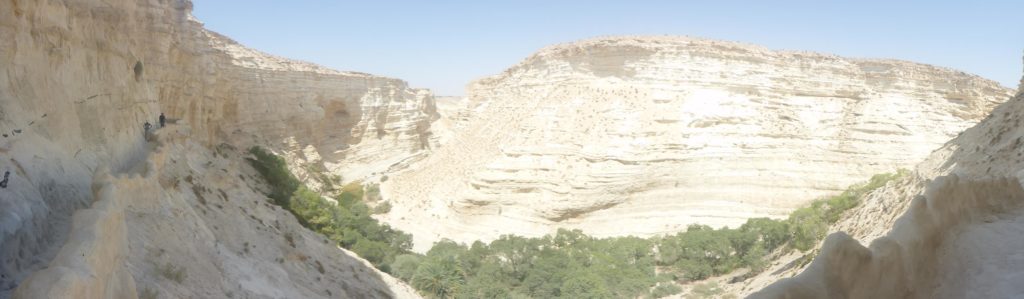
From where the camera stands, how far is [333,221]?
18.0 metres

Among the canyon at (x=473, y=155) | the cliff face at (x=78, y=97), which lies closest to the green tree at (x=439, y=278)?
the canyon at (x=473, y=155)

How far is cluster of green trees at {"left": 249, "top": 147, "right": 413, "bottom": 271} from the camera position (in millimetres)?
16062

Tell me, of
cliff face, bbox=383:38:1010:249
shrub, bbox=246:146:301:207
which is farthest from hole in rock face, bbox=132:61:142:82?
cliff face, bbox=383:38:1010:249

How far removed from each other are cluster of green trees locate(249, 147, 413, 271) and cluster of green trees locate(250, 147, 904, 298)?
4 cm

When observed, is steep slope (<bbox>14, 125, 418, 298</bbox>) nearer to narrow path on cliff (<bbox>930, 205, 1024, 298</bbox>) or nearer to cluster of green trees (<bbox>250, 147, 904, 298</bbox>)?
cluster of green trees (<bbox>250, 147, 904, 298</bbox>)

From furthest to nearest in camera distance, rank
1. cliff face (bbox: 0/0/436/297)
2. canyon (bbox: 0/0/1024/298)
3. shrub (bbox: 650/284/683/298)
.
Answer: shrub (bbox: 650/284/683/298), cliff face (bbox: 0/0/436/297), canyon (bbox: 0/0/1024/298)

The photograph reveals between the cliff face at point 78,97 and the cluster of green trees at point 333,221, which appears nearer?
the cliff face at point 78,97

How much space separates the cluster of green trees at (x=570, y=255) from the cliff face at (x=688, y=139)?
2582mm

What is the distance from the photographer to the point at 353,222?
1916 cm

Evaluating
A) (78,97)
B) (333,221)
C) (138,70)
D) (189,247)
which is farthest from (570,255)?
(78,97)

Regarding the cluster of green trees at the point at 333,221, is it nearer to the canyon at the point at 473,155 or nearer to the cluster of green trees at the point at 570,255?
the cluster of green trees at the point at 570,255

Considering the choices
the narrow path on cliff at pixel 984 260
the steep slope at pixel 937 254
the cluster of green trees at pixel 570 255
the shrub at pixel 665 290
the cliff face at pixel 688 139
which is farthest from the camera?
the cliff face at pixel 688 139

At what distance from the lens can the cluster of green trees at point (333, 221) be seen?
16.1 m

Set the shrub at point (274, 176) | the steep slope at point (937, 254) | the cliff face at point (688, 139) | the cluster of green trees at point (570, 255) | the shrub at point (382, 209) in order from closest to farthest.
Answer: the steep slope at point (937, 254), the cluster of green trees at point (570, 255), the shrub at point (274, 176), the cliff face at point (688, 139), the shrub at point (382, 209)
